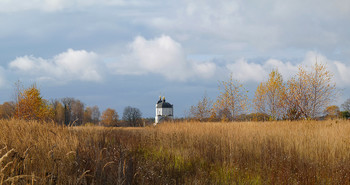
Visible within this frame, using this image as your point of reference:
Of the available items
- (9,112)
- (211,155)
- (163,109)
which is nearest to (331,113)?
(163,109)

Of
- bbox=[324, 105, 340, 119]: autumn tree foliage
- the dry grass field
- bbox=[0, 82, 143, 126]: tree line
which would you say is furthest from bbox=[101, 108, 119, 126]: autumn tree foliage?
the dry grass field

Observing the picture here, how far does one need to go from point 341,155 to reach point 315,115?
14707 millimetres

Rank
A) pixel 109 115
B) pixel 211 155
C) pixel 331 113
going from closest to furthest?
1. pixel 211 155
2. pixel 331 113
3. pixel 109 115

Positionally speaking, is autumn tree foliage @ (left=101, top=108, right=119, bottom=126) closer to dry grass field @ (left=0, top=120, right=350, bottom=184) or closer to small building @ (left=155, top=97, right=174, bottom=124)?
small building @ (left=155, top=97, right=174, bottom=124)

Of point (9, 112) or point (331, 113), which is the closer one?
point (9, 112)

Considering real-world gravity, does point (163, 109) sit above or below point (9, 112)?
above

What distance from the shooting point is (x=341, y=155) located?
7.99m

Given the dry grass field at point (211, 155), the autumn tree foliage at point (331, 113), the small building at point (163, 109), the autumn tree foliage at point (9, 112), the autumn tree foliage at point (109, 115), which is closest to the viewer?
the dry grass field at point (211, 155)

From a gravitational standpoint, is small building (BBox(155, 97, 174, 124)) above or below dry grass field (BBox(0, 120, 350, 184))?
above

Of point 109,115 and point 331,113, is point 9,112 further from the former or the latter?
point 331,113

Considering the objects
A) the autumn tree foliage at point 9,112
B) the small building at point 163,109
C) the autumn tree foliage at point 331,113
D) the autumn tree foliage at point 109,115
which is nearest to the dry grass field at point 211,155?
the autumn tree foliage at point 9,112

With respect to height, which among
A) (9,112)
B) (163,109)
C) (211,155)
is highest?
(163,109)

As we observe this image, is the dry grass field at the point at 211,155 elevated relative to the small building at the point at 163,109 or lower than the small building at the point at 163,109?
lower

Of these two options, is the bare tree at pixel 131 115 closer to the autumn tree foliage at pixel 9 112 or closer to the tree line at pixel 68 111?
the tree line at pixel 68 111
